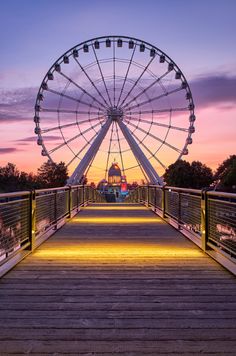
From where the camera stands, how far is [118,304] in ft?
17.1

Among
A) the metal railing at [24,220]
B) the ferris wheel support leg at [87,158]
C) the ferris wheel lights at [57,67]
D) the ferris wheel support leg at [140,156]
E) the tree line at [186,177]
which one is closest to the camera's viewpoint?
the metal railing at [24,220]

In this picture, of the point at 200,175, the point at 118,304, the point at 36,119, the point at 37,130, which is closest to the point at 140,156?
the point at 37,130

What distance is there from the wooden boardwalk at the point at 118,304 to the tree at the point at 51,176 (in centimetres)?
8657

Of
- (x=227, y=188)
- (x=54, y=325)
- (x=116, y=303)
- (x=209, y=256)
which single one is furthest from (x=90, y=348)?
(x=227, y=188)

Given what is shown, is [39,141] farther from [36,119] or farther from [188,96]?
[188,96]

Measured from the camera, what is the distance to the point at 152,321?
4602mm

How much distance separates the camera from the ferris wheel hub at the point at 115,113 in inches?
1373

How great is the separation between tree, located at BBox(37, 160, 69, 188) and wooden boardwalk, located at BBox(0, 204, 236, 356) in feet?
284

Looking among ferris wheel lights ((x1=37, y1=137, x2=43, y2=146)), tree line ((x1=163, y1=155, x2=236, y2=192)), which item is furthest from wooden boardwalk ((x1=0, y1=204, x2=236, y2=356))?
tree line ((x1=163, y1=155, x2=236, y2=192))

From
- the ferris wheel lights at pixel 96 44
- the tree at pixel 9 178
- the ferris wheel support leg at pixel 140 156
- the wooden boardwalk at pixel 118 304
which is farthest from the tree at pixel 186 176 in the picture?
the wooden boardwalk at pixel 118 304

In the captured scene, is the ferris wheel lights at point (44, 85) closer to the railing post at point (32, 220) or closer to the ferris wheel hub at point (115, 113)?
the ferris wheel hub at point (115, 113)

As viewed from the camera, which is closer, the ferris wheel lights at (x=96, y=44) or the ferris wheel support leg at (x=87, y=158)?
the ferris wheel support leg at (x=87, y=158)

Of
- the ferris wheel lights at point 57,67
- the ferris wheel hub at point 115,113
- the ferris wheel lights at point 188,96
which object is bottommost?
the ferris wheel hub at point 115,113

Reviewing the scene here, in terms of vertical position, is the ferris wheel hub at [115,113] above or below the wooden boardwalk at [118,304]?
above
